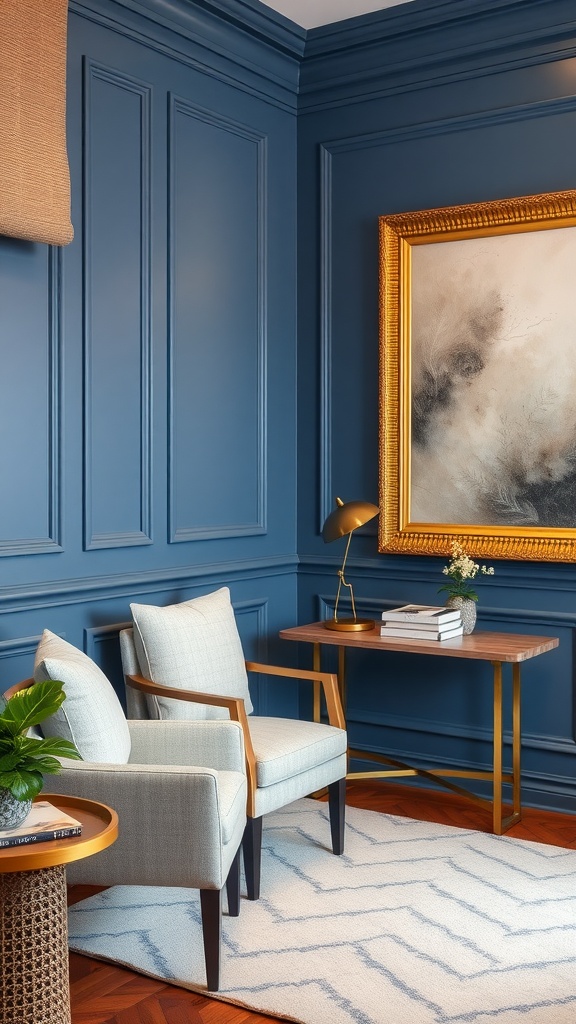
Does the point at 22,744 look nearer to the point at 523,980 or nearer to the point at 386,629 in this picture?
the point at 523,980

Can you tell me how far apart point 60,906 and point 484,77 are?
338 cm

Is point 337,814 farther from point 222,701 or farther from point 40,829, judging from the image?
point 40,829

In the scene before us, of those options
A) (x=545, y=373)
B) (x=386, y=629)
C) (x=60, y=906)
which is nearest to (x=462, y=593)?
(x=386, y=629)

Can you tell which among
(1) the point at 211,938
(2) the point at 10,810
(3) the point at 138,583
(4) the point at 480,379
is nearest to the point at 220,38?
(4) the point at 480,379

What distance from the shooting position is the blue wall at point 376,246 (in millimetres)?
3928

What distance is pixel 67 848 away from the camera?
2.01 meters

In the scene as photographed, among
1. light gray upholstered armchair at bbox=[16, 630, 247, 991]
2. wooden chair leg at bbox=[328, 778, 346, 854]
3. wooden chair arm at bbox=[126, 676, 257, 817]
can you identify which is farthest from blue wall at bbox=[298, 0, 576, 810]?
light gray upholstered armchair at bbox=[16, 630, 247, 991]

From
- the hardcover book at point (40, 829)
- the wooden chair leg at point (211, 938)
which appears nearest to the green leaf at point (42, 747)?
the hardcover book at point (40, 829)

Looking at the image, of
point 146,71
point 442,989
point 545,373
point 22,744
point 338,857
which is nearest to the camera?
point 22,744

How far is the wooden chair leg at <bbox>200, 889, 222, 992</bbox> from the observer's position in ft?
8.27

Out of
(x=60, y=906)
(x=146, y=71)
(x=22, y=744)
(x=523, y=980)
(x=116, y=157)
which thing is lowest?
(x=523, y=980)

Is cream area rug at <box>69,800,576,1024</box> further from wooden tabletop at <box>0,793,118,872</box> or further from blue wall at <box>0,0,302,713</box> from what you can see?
blue wall at <box>0,0,302,713</box>

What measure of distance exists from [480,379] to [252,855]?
205 cm

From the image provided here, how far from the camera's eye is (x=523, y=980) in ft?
8.46
